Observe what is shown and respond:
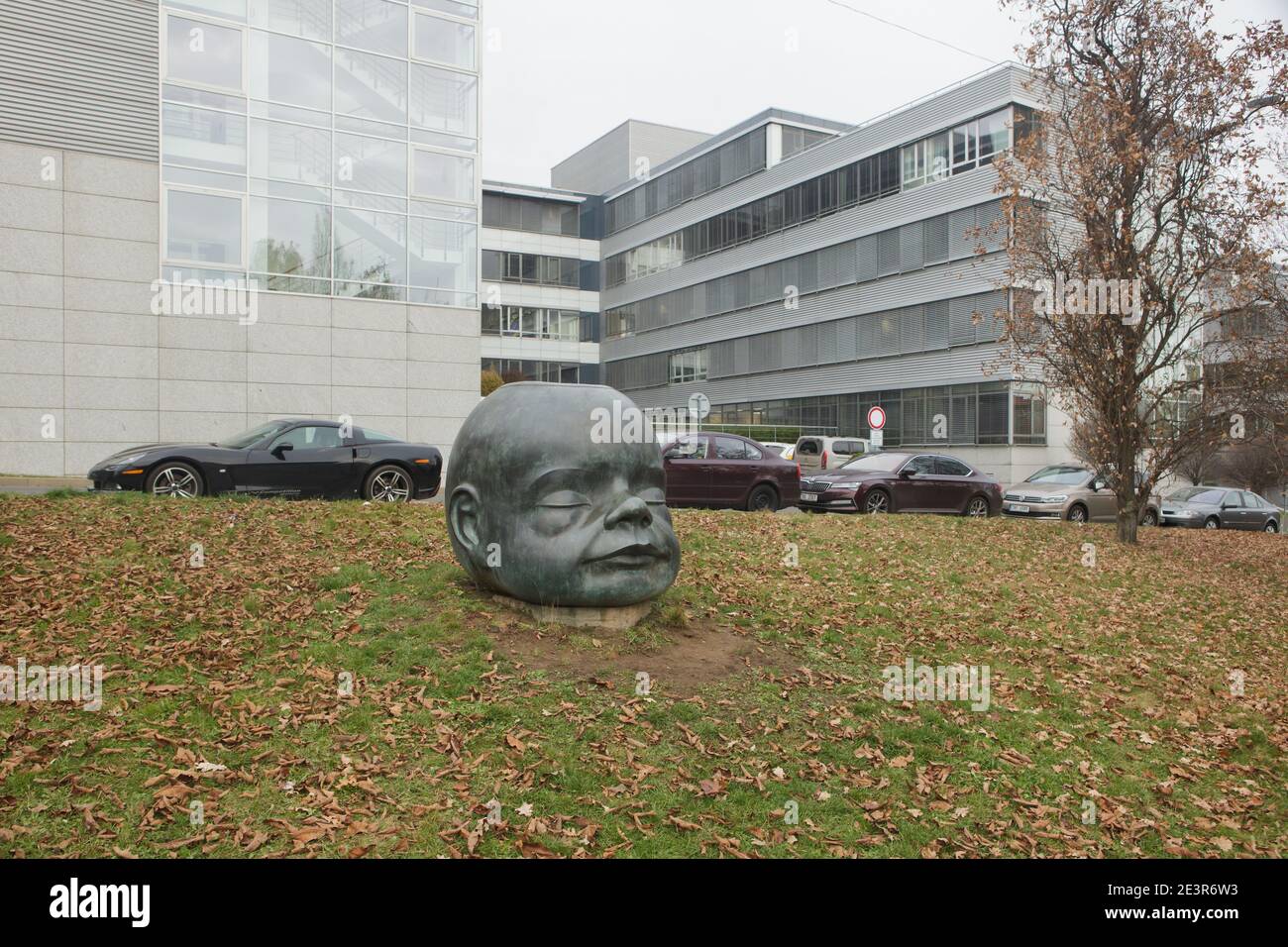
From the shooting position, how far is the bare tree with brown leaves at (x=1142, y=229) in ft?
49.1

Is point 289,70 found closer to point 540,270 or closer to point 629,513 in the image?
point 629,513

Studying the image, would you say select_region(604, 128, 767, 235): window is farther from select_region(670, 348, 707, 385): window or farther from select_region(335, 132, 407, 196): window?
select_region(335, 132, 407, 196): window

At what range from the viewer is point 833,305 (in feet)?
153

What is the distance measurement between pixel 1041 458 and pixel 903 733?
3388 cm

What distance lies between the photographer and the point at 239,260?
77.3ft

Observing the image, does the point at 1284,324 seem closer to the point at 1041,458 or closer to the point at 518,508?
the point at 518,508

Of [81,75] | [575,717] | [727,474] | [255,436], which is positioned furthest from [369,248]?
[575,717]

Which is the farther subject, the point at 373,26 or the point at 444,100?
the point at 444,100

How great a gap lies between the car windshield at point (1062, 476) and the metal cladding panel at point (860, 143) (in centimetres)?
1261

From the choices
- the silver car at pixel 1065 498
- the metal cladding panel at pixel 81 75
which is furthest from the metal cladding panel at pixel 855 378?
the metal cladding panel at pixel 81 75

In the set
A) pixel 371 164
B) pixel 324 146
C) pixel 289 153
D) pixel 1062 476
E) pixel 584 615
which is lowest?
pixel 584 615

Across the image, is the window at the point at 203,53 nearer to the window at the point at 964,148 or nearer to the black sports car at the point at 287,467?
the black sports car at the point at 287,467

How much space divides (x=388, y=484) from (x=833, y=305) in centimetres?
3595
